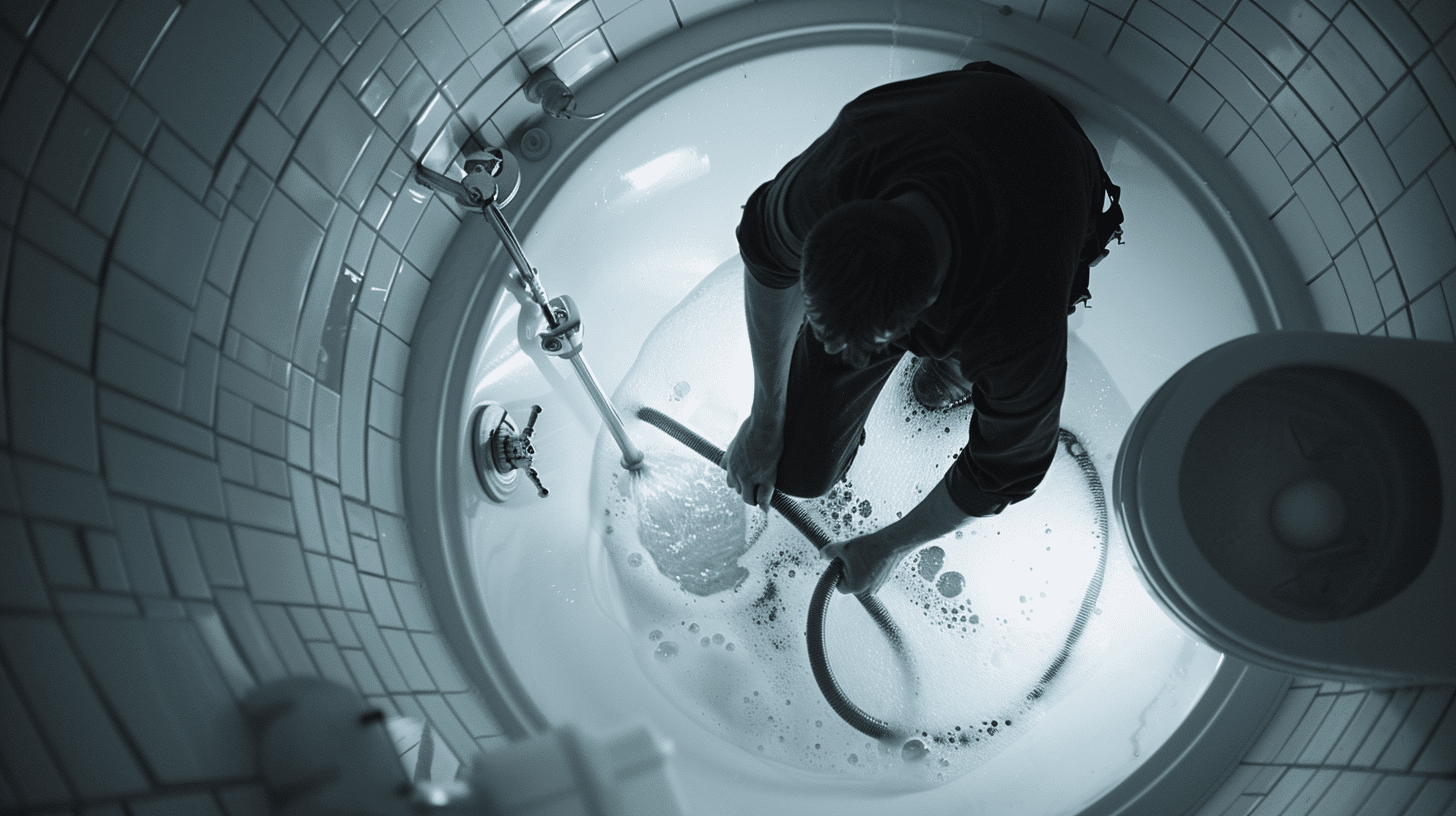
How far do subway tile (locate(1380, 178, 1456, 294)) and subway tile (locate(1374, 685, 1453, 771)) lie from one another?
44 centimetres

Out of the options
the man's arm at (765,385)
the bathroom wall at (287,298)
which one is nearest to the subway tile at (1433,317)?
the bathroom wall at (287,298)

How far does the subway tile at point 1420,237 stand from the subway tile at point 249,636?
1190 mm

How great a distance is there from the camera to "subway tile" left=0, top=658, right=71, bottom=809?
427 millimetres

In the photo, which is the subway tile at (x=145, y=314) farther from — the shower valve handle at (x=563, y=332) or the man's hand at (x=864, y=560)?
the man's hand at (x=864, y=560)

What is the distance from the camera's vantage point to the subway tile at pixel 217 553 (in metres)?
0.62

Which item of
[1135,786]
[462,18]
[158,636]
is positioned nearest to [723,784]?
[1135,786]

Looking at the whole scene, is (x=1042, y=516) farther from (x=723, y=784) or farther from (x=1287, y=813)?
(x=723, y=784)

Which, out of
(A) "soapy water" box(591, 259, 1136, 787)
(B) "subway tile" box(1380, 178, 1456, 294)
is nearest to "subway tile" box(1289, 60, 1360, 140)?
(B) "subway tile" box(1380, 178, 1456, 294)

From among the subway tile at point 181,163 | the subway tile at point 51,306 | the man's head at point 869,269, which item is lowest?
the man's head at point 869,269

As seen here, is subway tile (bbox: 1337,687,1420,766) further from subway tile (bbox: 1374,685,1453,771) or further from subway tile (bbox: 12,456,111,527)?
subway tile (bbox: 12,456,111,527)

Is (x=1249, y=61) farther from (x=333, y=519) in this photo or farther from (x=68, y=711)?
(x=68, y=711)

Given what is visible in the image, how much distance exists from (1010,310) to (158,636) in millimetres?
722

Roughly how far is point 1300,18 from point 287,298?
119 centimetres

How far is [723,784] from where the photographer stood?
3.66 ft
